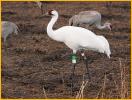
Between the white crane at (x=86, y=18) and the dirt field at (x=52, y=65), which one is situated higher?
the white crane at (x=86, y=18)

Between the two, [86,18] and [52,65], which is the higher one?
[86,18]

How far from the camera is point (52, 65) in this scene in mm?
10852

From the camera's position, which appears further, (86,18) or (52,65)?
(86,18)

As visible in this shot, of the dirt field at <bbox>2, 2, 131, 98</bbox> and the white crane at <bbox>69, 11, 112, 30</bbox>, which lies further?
the white crane at <bbox>69, 11, 112, 30</bbox>

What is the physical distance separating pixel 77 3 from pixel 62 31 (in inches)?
533

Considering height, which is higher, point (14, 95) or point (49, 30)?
point (49, 30)

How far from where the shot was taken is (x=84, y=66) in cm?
1087

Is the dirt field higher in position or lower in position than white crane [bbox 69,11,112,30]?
lower

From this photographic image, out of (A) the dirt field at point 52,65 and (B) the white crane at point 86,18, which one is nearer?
(A) the dirt field at point 52,65

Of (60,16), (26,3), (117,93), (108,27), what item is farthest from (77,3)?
(117,93)

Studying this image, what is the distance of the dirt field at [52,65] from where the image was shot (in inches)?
344

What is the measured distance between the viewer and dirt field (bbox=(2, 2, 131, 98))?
8742 mm

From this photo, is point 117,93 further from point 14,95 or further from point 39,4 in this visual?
point 39,4

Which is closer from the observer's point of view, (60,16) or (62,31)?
(62,31)
